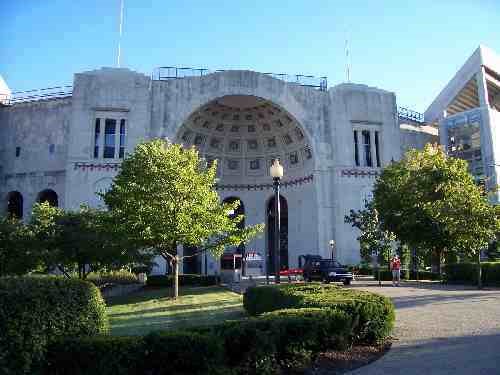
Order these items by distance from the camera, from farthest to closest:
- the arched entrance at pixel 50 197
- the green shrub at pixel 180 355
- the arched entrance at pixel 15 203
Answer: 1. the arched entrance at pixel 15 203
2. the arched entrance at pixel 50 197
3. the green shrub at pixel 180 355

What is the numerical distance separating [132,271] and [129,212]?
15.7 meters

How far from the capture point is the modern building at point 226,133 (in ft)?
127

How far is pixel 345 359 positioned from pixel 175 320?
261 inches

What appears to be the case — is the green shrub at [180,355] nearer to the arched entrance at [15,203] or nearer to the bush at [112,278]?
the bush at [112,278]

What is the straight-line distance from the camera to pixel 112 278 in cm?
2952

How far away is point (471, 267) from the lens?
23.9 meters

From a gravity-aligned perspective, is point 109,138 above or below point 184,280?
above

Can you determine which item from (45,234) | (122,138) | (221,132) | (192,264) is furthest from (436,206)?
(192,264)

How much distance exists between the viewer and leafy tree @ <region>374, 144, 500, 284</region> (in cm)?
2241

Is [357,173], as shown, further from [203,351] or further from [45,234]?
[203,351]

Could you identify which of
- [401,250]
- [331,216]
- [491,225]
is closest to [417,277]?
[401,250]

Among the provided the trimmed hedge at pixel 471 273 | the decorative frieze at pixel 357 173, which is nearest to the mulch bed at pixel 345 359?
the trimmed hedge at pixel 471 273

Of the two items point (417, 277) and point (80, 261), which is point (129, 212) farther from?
point (417, 277)

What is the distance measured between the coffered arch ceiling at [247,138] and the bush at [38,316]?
1373 inches
